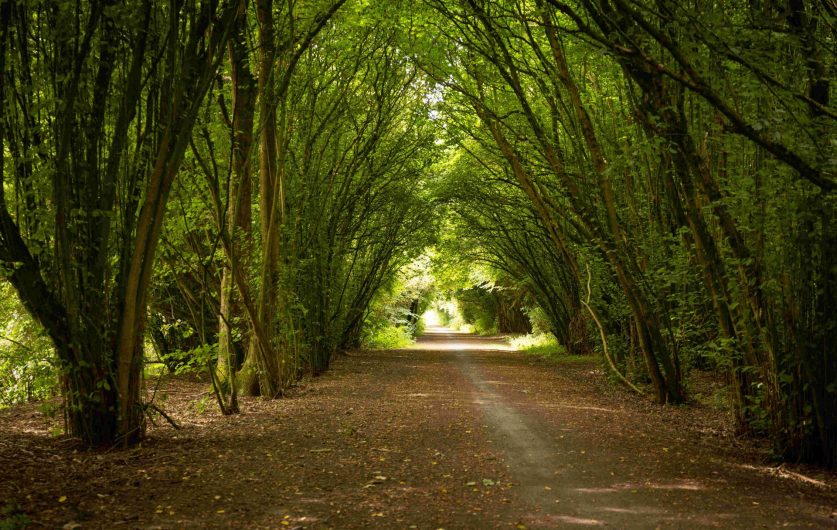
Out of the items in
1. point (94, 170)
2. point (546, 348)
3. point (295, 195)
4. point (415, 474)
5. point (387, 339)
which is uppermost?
point (295, 195)

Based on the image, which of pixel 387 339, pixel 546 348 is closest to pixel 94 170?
pixel 546 348

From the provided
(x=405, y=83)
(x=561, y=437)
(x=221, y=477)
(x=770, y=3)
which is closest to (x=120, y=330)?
(x=221, y=477)

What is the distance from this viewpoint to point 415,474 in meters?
5.24

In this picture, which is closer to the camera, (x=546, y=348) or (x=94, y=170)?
(x=94, y=170)

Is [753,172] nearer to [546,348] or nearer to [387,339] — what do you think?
[546,348]

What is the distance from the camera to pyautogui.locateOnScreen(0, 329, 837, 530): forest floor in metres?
4.08

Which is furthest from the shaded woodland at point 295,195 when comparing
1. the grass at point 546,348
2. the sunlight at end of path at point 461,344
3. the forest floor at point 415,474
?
the sunlight at end of path at point 461,344

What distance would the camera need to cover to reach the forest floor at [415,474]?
13.4 ft

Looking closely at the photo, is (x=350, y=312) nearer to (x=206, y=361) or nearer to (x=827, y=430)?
(x=206, y=361)

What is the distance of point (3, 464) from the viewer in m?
5.02

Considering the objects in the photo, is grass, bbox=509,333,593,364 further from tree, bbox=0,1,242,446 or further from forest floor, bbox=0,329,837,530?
tree, bbox=0,1,242,446

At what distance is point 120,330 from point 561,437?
4.26 m

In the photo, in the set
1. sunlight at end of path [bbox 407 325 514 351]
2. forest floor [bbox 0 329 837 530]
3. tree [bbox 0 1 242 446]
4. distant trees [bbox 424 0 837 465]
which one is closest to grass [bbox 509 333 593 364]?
sunlight at end of path [bbox 407 325 514 351]

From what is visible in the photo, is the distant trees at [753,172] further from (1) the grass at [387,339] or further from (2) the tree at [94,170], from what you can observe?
(1) the grass at [387,339]
